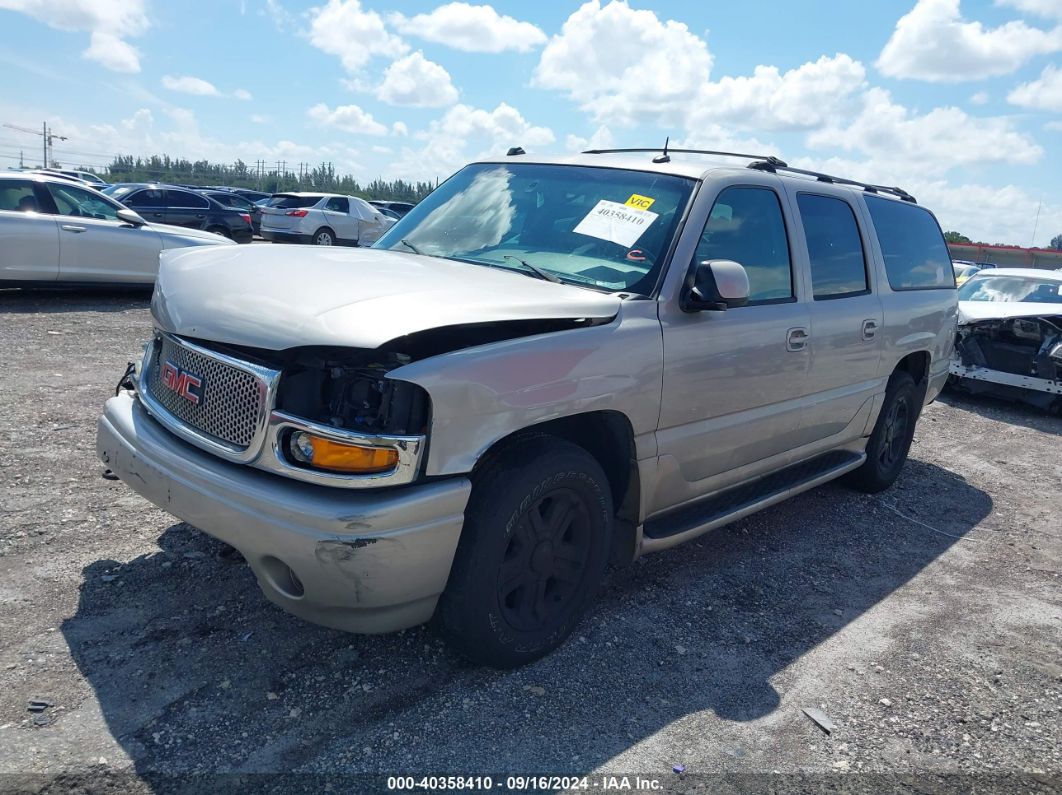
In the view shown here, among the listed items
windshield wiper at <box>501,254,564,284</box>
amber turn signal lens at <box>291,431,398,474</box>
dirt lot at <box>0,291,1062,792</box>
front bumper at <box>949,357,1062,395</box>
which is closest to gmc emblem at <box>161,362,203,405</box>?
amber turn signal lens at <box>291,431,398,474</box>

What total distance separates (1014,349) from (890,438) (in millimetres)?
4622

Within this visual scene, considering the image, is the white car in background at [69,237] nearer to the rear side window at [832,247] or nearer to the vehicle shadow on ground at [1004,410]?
the rear side window at [832,247]

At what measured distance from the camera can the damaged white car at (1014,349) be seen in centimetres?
895

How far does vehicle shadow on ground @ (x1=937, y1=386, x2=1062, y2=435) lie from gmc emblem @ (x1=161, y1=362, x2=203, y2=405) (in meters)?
8.47

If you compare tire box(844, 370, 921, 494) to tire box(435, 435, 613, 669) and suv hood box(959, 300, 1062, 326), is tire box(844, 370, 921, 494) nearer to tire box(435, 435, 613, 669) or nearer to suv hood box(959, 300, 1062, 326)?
tire box(435, 435, 613, 669)

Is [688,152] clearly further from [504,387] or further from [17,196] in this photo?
[17,196]

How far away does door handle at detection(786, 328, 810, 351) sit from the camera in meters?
4.14

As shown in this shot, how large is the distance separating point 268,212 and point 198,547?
20255 millimetres

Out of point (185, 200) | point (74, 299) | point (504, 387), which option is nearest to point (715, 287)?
point (504, 387)

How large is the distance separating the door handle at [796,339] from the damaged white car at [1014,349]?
610 centimetres

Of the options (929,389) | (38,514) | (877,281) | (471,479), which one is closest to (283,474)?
(471,479)

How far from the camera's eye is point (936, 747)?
298cm

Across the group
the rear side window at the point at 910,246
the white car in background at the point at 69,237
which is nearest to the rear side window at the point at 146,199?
the white car in background at the point at 69,237

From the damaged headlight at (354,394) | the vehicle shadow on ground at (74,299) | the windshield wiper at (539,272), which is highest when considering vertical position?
the windshield wiper at (539,272)
